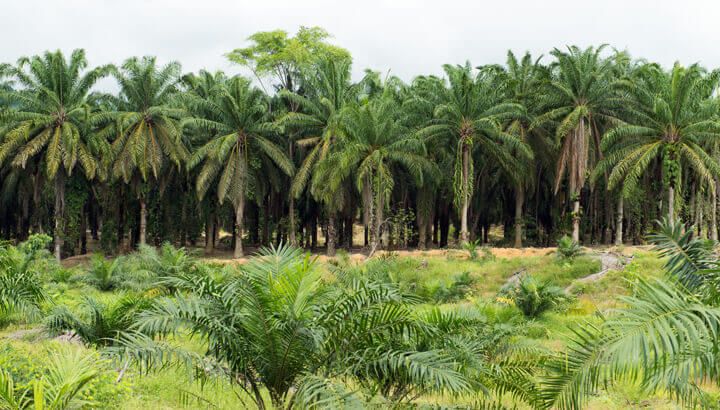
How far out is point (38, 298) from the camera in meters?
11.4

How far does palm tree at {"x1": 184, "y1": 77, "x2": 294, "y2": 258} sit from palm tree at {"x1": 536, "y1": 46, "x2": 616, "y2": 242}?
42.3ft

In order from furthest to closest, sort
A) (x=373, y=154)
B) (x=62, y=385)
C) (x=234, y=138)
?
1. (x=234, y=138)
2. (x=373, y=154)
3. (x=62, y=385)

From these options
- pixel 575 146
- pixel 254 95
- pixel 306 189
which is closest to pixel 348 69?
pixel 254 95

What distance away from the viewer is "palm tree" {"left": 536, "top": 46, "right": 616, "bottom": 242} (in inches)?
1106

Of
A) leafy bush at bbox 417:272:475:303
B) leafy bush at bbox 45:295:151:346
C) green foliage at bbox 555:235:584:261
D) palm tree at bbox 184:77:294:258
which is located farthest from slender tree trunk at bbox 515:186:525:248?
leafy bush at bbox 45:295:151:346

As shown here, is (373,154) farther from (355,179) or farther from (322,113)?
(322,113)

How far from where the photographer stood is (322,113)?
101 ft

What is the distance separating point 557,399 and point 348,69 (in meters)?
27.0

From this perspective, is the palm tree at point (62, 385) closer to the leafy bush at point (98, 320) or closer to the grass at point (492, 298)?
the grass at point (492, 298)

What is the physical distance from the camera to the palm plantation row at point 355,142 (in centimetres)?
2770

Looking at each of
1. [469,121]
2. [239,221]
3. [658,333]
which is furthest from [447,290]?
[658,333]

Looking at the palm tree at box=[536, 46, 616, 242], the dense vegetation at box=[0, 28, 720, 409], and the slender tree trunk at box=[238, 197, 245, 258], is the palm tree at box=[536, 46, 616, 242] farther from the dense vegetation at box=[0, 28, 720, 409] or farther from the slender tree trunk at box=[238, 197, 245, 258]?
the slender tree trunk at box=[238, 197, 245, 258]

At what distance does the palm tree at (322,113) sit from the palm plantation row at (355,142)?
107 millimetres

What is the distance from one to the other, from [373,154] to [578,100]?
380 inches
